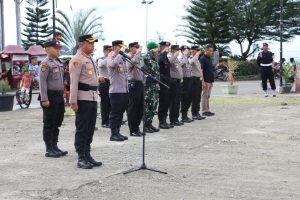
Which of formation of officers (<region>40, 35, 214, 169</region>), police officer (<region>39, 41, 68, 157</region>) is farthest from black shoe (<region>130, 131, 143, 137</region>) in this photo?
police officer (<region>39, 41, 68, 157</region>)

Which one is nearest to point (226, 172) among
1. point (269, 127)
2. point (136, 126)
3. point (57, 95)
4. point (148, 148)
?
point (148, 148)

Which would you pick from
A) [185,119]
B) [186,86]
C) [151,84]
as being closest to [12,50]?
[186,86]

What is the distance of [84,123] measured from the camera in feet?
23.8

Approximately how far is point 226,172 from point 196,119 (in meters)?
6.32

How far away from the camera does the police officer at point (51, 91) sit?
799cm

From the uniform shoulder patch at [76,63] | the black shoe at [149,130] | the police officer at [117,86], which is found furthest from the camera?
the black shoe at [149,130]

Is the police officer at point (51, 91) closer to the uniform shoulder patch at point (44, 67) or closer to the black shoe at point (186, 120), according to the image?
the uniform shoulder patch at point (44, 67)

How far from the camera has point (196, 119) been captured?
1327 centimetres

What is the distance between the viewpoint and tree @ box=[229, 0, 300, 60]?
43156 mm

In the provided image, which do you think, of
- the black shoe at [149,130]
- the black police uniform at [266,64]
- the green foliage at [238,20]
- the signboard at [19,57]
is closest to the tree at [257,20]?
the green foliage at [238,20]

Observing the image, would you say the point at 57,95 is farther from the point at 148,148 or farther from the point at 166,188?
the point at 166,188

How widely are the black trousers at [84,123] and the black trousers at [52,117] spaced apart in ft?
3.08

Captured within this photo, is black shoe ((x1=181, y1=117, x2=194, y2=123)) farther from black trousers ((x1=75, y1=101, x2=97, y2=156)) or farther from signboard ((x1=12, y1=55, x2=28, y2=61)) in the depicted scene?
signboard ((x1=12, y1=55, x2=28, y2=61))

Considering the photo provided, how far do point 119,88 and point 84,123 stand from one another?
7.35ft
